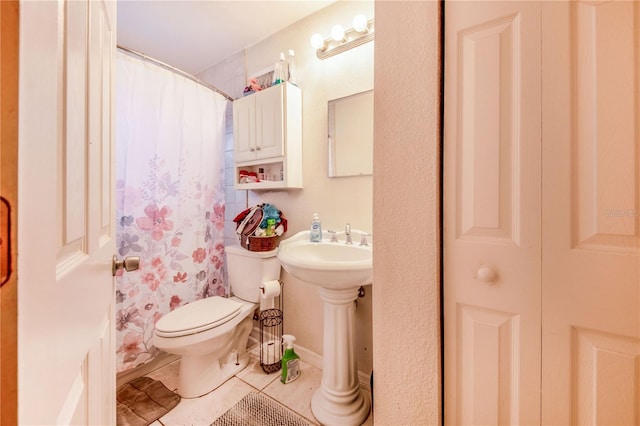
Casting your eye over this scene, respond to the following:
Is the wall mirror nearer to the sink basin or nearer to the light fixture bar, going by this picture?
the light fixture bar

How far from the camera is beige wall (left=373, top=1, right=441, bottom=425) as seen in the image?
0.72m

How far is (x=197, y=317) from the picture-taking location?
143 cm

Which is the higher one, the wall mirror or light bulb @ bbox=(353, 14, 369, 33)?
light bulb @ bbox=(353, 14, 369, 33)

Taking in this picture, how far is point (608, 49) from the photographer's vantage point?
57 cm

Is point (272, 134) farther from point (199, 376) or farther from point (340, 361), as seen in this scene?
point (199, 376)

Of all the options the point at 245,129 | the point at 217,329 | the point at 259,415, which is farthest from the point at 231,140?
the point at 259,415

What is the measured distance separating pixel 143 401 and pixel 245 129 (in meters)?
1.67

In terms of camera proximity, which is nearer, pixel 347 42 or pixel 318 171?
pixel 347 42

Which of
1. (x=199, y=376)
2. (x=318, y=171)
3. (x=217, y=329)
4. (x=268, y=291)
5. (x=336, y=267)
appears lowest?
(x=199, y=376)

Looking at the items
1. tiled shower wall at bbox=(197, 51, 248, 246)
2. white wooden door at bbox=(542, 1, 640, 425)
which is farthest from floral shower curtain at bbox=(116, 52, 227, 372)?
white wooden door at bbox=(542, 1, 640, 425)

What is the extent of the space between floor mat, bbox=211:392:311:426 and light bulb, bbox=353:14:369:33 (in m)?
2.01

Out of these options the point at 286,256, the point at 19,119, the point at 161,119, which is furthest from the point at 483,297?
the point at 161,119

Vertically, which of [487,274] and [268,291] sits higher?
[487,274]

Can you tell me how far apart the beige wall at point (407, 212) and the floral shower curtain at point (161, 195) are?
4.46ft
